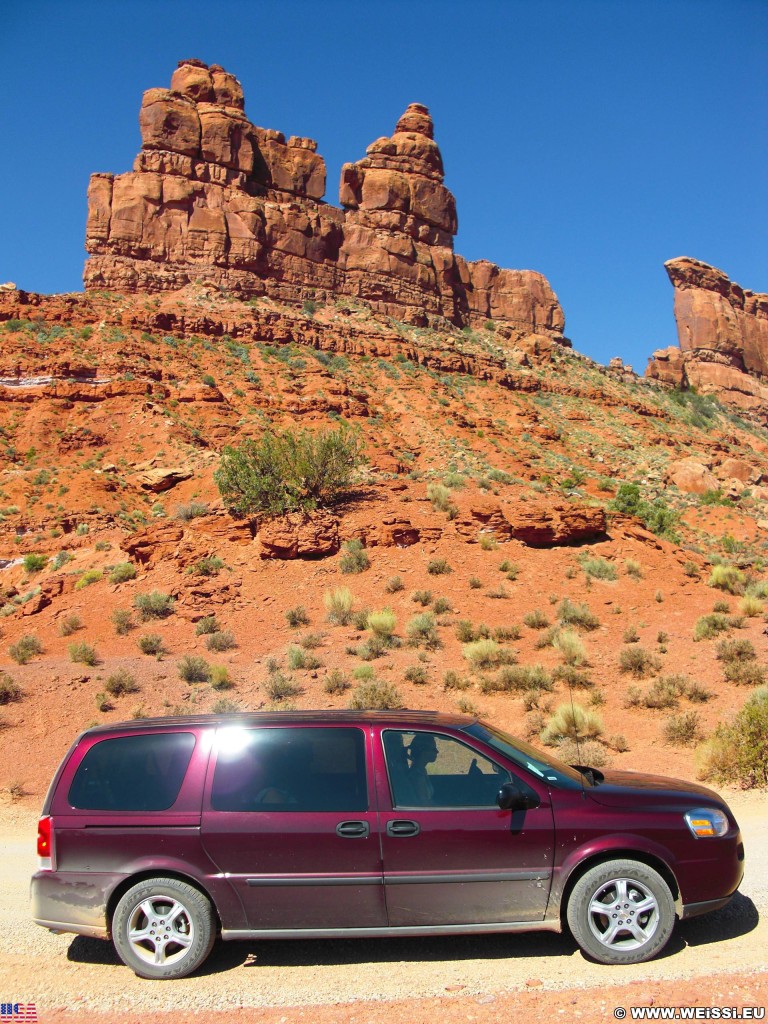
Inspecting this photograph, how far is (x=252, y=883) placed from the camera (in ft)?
15.4

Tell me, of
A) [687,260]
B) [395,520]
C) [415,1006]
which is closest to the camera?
[415,1006]

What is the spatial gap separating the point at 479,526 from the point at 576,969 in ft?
55.1

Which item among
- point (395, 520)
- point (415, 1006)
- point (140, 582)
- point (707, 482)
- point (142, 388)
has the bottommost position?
point (415, 1006)

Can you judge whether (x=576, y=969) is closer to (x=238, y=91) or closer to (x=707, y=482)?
(x=707, y=482)

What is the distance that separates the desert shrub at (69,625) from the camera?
1761 centimetres

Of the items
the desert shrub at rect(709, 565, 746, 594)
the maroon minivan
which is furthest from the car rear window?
the desert shrub at rect(709, 565, 746, 594)

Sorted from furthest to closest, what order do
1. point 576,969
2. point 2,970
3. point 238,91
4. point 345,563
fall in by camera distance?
point 238,91 < point 345,563 < point 2,970 < point 576,969

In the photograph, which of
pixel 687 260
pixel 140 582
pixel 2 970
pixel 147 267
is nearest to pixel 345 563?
pixel 140 582

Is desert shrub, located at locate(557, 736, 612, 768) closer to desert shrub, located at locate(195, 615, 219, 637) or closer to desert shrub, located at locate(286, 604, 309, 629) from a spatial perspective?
desert shrub, located at locate(286, 604, 309, 629)

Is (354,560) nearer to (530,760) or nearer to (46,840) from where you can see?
(530,760)

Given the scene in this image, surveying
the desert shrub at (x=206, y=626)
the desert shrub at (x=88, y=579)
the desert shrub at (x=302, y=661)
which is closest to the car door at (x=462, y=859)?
the desert shrub at (x=302, y=661)

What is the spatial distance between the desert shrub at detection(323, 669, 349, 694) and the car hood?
27.2 feet

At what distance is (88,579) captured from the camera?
2080 cm

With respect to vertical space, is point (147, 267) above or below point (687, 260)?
below
